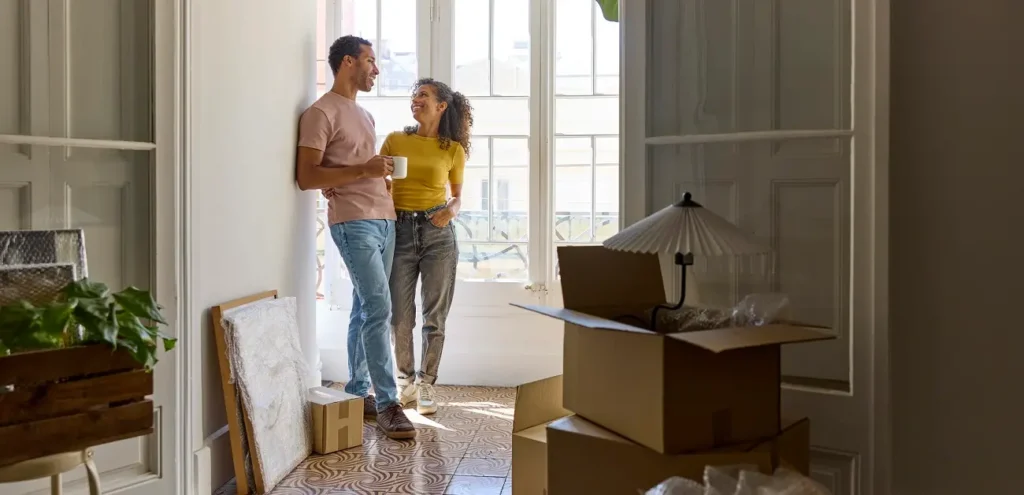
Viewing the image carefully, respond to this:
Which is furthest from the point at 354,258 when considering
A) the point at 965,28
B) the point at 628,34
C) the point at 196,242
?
the point at 965,28

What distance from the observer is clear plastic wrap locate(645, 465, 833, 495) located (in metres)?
1.42

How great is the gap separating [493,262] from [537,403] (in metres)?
1.97

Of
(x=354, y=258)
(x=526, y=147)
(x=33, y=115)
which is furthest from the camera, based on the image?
(x=526, y=147)

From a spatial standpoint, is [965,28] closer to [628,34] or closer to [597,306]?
[628,34]

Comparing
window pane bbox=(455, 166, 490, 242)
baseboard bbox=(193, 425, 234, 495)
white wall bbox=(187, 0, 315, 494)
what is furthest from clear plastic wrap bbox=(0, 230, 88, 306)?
window pane bbox=(455, 166, 490, 242)

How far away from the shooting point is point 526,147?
4.06 m

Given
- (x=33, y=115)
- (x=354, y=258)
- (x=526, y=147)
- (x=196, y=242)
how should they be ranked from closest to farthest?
(x=33, y=115)
(x=196, y=242)
(x=354, y=258)
(x=526, y=147)

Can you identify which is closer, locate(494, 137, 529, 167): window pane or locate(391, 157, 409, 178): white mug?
locate(391, 157, 409, 178): white mug

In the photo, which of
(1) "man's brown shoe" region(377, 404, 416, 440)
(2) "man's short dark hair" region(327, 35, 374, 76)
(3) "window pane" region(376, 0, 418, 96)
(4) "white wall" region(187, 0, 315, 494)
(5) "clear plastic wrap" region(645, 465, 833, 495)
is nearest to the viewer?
(5) "clear plastic wrap" region(645, 465, 833, 495)

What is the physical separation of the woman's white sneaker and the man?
0.25m

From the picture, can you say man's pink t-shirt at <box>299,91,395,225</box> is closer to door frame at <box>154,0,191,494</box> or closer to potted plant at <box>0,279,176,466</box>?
door frame at <box>154,0,191,494</box>

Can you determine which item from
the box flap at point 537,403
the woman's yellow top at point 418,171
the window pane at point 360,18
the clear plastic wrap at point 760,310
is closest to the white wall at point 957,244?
the clear plastic wrap at point 760,310

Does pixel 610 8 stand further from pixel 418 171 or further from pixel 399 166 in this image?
pixel 418 171

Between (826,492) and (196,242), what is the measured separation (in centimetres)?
186
